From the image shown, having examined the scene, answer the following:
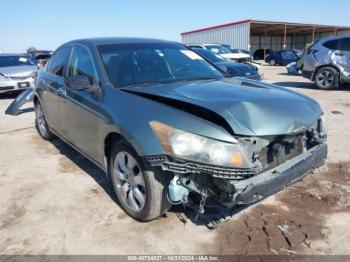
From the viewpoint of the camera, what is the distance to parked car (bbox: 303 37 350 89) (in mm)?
10867

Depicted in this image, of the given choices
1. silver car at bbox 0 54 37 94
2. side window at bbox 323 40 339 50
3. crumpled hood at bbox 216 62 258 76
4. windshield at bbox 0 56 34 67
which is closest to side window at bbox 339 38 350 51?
side window at bbox 323 40 339 50

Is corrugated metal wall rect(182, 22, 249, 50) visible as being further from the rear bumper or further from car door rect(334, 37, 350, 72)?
the rear bumper

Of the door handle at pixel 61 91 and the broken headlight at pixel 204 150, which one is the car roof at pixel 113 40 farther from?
the broken headlight at pixel 204 150

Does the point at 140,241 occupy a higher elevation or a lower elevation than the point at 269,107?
lower

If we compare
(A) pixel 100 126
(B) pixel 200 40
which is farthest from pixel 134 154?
(B) pixel 200 40

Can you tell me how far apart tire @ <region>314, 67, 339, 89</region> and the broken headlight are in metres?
9.88

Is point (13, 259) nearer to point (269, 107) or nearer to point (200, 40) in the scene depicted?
point (269, 107)

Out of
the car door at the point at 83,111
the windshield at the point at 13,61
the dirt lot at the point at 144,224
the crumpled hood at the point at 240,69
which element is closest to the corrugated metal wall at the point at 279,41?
the crumpled hood at the point at 240,69

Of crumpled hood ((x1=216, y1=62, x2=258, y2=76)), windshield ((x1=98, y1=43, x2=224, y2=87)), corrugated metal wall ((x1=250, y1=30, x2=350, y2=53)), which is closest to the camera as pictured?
windshield ((x1=98, y1=43, x2=224, y2=87))

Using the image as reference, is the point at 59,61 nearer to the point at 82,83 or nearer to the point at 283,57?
the point at 82,83

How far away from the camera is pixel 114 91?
131 inches

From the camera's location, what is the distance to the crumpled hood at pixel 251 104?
2688 mm

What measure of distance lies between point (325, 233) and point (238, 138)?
1242mm

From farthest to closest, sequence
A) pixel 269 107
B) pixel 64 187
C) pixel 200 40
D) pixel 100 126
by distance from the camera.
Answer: pixel 200 40, pixel 64 187, pixel 100 126, pixel 269 107
